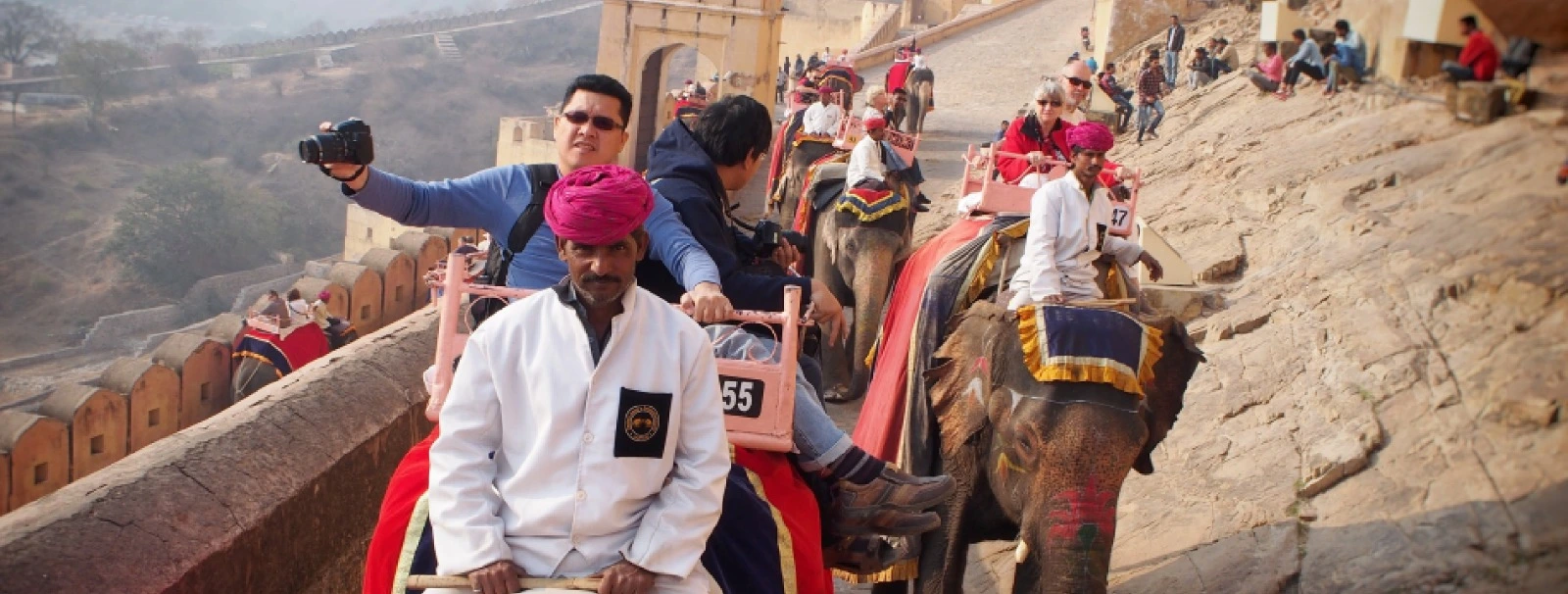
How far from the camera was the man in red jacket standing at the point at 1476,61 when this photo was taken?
12.0m

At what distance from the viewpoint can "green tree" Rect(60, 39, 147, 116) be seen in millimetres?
82688

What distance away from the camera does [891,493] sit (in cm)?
532

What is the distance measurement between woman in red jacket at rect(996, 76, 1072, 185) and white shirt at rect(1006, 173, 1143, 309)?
1.88m

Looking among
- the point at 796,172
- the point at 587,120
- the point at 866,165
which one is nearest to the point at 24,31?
the point at 796,172

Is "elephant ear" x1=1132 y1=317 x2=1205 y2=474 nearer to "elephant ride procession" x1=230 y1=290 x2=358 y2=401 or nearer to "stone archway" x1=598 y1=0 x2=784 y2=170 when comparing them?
"elephant ride procession" x1=230 y1=290 x2=358 y2=401

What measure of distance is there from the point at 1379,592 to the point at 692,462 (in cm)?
446

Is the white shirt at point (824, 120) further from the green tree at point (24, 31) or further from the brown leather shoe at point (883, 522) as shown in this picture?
the green tree at point (24, 31)

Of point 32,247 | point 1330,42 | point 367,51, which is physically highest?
point 1330,42

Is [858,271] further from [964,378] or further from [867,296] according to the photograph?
[964,378]

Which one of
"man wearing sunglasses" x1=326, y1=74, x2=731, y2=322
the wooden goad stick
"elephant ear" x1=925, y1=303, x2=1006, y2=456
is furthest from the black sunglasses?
"elephant ear" x1=925, y1=303, x2=1006, y2=456

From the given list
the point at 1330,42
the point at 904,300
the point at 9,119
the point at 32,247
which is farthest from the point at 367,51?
the point at 904,300

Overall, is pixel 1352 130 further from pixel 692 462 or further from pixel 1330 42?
pixel 692 462

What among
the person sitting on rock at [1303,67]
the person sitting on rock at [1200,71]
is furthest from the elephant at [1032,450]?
the person sitting on rock at [1200,71]

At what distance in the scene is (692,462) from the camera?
3891 mm
